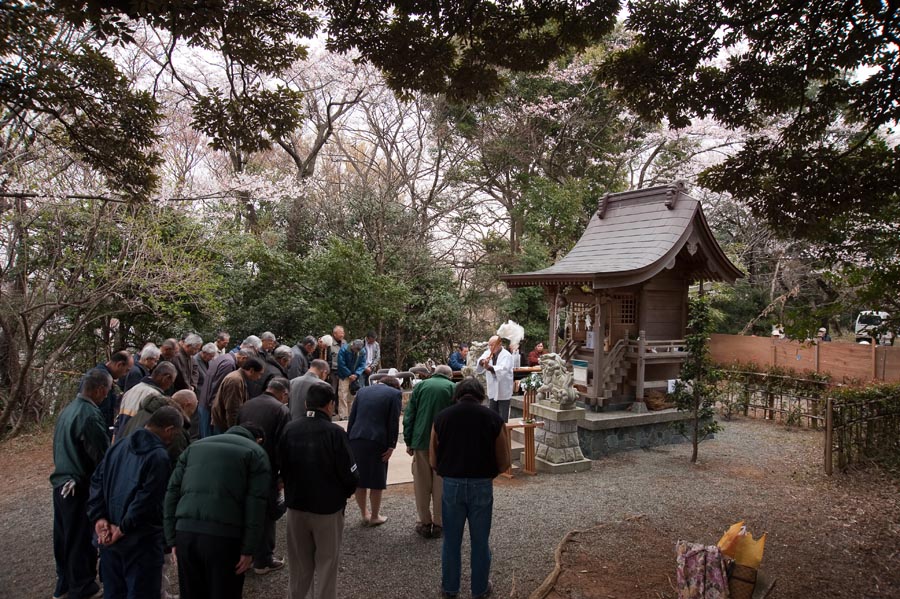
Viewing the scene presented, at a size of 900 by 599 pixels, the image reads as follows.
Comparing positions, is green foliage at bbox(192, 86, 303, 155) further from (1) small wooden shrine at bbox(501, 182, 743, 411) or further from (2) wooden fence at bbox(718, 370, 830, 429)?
(2) wooden fence at bbox(718, 370, 830, 429)

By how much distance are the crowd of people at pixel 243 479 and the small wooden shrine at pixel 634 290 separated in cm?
534

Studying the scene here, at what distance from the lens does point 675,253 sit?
10.4 metres

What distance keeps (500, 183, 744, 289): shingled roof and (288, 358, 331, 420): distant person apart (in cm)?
548

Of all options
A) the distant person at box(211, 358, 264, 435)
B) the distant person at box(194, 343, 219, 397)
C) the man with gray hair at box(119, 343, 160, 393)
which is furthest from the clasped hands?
the distant person at box(194, 343, 219, 397)

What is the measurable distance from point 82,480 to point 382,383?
2757 millimetres

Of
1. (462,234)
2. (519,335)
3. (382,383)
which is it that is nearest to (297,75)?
(462,234)

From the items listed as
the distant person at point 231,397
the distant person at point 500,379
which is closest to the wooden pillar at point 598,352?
the distant person at point 500,379

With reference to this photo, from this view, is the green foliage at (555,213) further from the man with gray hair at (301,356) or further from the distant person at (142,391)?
the distant person at (142,391)

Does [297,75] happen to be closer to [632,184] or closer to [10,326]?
[10,326]

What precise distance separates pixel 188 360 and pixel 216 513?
5518 millimetres

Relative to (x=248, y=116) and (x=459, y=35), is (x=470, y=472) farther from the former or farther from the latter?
(x=459, y=35)

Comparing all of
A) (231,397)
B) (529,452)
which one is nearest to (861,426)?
(529,452)

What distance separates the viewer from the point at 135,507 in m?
3.77

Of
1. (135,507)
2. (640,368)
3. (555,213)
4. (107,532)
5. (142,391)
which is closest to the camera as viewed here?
(135,507)
